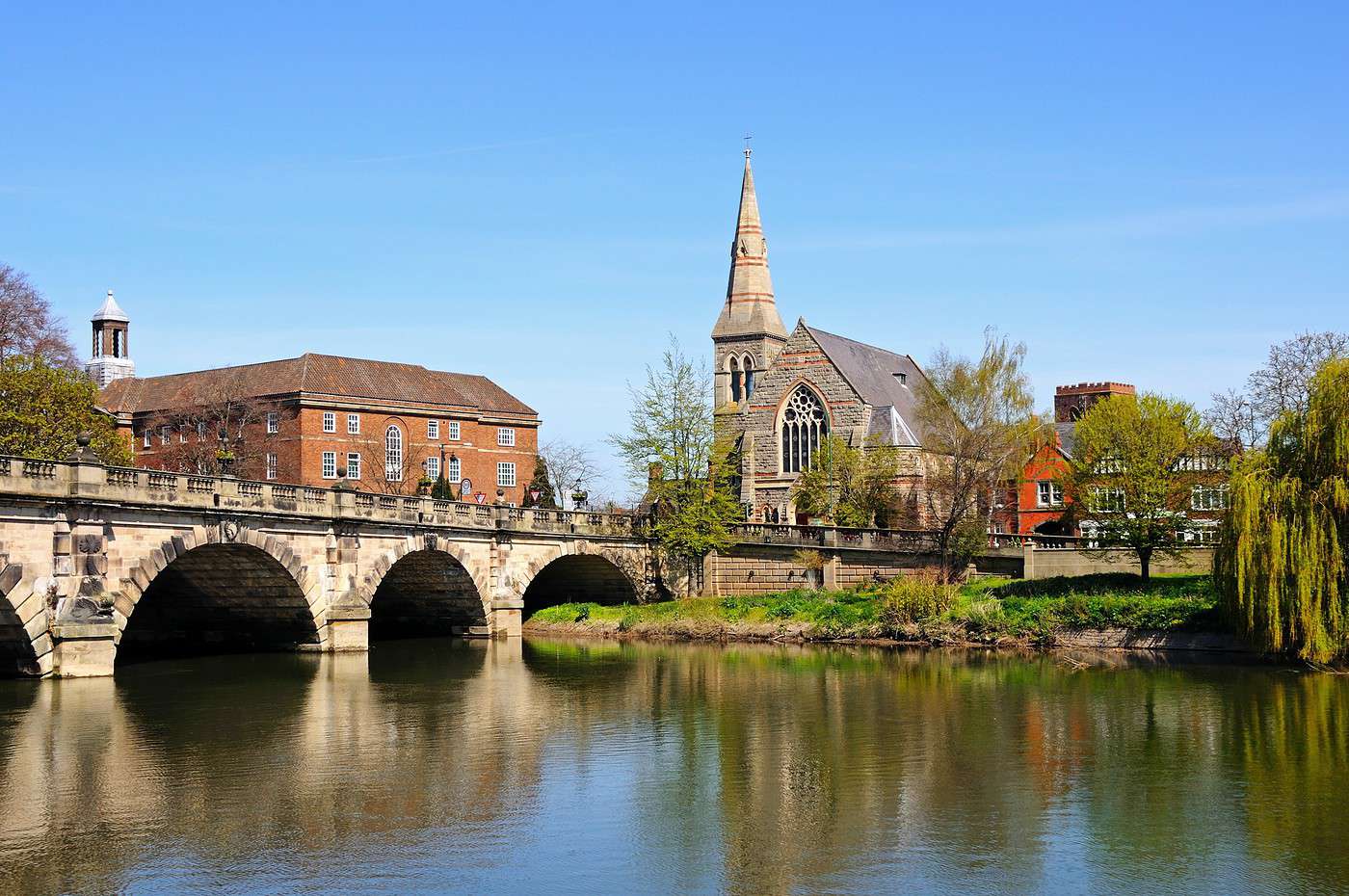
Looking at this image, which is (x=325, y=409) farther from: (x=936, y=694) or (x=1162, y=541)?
(x=936, y=694)

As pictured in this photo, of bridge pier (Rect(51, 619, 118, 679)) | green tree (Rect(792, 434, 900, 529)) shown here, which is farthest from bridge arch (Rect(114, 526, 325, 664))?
green tree (Rect(792, 434, 900, 529))

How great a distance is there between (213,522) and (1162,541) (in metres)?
32.2

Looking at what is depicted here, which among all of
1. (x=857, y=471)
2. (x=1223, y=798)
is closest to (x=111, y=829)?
(x=1223, y=798)

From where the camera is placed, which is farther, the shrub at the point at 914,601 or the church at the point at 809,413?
the church at the point at 809,413

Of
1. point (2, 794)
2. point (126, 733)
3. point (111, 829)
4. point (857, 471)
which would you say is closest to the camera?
point (111, 829)

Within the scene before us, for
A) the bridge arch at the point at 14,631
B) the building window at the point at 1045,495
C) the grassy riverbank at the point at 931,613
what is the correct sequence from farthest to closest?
the building window at the point at 1045,495 < the grassy riverbank at the point at 931,613 < the bridge arch at the point at 14,631

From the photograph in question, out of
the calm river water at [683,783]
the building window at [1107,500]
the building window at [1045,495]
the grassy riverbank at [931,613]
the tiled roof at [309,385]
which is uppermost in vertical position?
the tiled roof at [309,385]

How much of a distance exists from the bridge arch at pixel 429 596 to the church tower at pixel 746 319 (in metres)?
39.5

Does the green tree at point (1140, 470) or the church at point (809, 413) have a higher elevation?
the church at point (809, 413)

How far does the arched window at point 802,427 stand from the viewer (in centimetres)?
8475

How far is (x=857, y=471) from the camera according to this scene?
7556cm

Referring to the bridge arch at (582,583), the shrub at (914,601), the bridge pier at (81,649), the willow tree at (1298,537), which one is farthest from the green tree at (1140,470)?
the bridge pier at (81,649)

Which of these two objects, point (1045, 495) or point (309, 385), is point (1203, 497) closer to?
point (1045, 495)

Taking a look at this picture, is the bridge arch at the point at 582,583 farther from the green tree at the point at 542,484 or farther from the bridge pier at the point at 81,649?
the green tree at the point at 542,484
